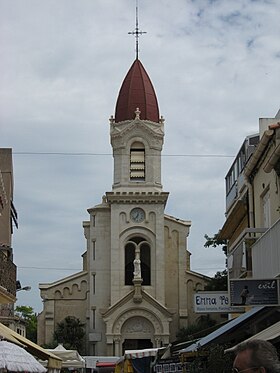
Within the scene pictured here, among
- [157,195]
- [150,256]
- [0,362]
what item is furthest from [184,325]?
[0,362]

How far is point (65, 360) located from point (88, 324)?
2925 cm

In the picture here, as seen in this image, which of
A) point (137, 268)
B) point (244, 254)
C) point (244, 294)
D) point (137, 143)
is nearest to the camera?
point (244, 294)

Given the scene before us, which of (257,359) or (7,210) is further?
(7,210)

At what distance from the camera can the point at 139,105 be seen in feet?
192

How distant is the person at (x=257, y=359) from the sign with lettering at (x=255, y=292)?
1158 centimetres

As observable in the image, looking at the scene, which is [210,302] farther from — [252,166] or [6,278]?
[6,278]

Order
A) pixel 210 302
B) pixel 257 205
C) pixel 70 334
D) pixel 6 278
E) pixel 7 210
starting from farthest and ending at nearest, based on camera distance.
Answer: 1. pixel 70 334
2. pixel 7 210
3. pixel 6 278
4. pixel 257 205
5. pixel 210 302

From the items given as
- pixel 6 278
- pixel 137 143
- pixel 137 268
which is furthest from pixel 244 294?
pixel 137 143

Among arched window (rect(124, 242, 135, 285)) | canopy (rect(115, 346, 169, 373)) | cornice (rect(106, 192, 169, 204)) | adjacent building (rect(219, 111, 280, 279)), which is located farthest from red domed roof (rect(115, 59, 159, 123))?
canopy (rect(115, 346, 169, 373))

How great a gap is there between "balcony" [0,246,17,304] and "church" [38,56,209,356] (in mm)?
30187

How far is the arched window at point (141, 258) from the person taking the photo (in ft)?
186

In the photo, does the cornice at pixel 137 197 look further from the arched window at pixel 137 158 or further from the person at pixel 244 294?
the person at pixel 244 294

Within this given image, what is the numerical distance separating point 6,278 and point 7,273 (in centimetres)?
24

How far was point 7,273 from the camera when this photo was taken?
2375 centimetres
